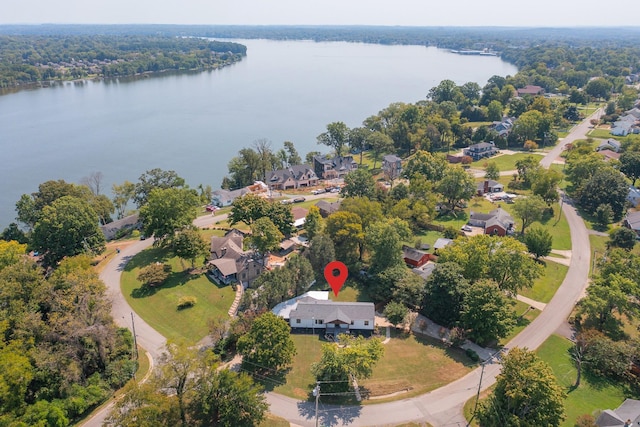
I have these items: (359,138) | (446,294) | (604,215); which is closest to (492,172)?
(604,215)

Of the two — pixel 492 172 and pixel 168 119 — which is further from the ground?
pixel 168 119

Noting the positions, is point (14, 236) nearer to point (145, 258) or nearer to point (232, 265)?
point (145, 258)

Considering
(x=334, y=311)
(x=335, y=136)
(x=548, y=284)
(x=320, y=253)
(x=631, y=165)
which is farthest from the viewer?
(x=335, y=136)

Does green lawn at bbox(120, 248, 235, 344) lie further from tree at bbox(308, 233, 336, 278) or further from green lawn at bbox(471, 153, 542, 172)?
green lawn at bbox(471, 153, 542, 172)

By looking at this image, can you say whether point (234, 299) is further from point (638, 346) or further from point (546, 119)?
point (546, 119)

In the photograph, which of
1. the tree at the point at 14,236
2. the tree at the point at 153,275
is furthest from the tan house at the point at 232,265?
the tree at the point at 14,236

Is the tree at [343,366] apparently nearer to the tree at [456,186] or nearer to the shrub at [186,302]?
the shrub at [186,302]
